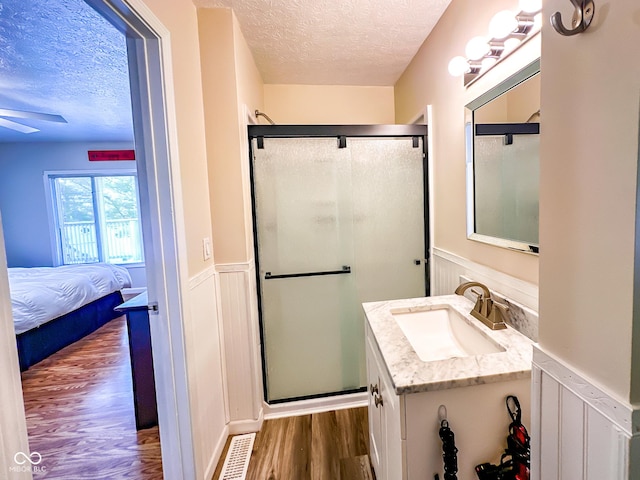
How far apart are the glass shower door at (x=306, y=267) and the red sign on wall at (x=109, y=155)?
3.64 m

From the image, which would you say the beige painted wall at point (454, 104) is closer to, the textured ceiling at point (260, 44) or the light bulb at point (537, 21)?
the light bulb at point (537, 21)

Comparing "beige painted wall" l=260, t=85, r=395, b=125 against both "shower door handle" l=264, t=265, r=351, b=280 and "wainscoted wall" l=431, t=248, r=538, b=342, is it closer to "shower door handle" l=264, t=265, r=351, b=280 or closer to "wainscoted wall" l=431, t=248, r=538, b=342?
"shower door handle" l=264, t=265, r=351, b=280

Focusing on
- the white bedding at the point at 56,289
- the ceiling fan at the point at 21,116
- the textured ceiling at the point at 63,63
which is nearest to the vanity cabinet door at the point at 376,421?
the textured ceiling at the point at 63,63

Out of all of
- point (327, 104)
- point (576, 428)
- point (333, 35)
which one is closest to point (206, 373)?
point (576, 428)

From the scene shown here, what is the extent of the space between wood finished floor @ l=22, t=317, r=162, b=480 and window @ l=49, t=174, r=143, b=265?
2.15 metres

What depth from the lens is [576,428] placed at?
0.52m

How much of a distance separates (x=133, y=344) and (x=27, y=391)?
139cm

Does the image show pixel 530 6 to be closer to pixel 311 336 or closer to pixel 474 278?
pixel 474 278

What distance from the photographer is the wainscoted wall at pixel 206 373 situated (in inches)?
51.9

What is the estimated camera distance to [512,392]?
0.88 metres

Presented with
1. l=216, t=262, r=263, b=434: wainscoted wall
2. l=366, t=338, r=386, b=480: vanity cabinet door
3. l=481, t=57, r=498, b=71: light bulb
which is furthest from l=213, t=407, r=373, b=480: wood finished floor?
l=481, t=57, r=498, b=71: light bulb

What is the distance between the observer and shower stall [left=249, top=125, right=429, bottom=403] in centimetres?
191

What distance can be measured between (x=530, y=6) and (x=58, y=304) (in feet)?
13.6

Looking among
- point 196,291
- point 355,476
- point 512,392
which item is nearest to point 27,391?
point 196,291
